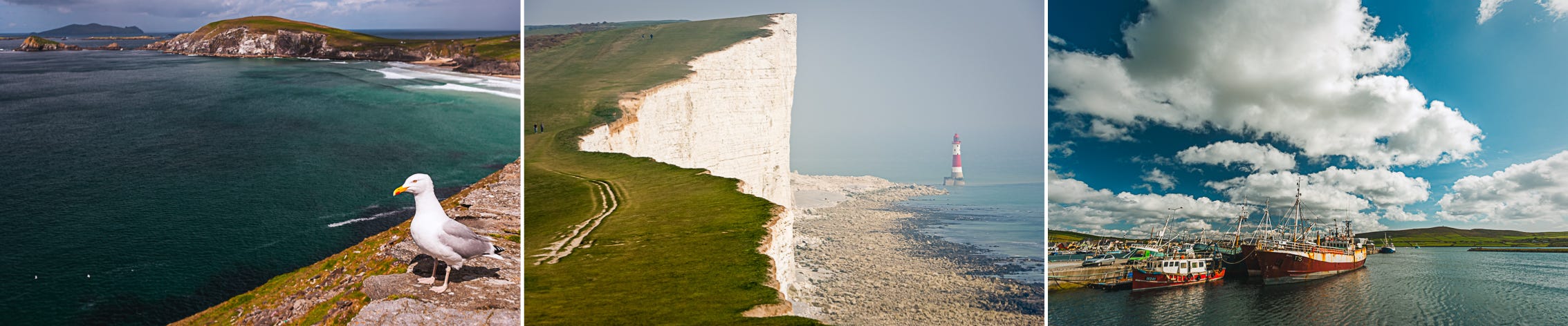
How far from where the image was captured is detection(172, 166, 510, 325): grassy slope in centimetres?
394

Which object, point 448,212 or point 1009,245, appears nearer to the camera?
point 448,212

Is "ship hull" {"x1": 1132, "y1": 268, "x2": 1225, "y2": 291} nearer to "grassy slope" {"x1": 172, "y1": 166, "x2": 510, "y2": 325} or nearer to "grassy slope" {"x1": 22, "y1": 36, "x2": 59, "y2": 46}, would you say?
"grassy slope" {"x1": 172, "y1": 166, "x2": 510, "y2": 325}

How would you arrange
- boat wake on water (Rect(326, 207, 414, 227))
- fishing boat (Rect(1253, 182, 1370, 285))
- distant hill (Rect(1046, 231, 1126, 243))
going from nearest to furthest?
boat wake on water (Rect(326, 207, 414, 227))
fishing boat (Rect(1253, 182, 1370, 285))
distant hill (Rect(1046, 231, 1126, 243))

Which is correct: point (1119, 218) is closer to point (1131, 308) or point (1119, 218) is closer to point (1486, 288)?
point (1131, 308)

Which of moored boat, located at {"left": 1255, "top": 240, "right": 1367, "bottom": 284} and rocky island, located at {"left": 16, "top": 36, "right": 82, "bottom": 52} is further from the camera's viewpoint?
moored boat, located at {"left": 1255, "top": 240, "right": 1367, "bottom": 284}

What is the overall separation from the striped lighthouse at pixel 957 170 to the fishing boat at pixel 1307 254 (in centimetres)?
883

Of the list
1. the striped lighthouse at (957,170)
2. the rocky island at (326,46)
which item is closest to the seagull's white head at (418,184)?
the rocky island at (326,46)

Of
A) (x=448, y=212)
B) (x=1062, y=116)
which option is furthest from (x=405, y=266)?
(x=1062, y=116)

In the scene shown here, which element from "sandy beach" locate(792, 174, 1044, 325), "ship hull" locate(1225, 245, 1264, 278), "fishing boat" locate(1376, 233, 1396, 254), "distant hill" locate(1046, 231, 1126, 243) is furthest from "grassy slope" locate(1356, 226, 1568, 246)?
"sandy beach" locate(792, 174, 1044, 325)

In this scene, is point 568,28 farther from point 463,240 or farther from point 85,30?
point 463,240

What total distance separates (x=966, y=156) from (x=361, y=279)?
40.4 feet

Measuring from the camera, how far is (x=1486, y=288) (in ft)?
17.8

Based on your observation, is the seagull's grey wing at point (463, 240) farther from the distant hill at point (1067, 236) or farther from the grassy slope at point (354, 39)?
the distant hill at point (1067, 236)

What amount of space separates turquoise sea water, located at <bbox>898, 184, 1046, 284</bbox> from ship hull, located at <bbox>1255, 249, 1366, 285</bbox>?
19.9 feet
